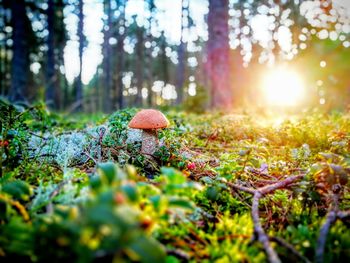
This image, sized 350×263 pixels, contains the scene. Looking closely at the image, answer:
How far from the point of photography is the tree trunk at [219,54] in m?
10.8

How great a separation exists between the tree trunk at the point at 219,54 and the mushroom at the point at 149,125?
28.1 feet

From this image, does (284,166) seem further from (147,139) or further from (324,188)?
(147,139)

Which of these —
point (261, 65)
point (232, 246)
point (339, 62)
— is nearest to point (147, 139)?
point (232, 246)

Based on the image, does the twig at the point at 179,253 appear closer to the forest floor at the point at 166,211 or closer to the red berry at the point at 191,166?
the forest floor at the point at 166,211

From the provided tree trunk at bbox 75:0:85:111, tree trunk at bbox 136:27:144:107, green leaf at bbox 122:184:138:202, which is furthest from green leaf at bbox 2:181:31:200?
tree trunk at bbox 136:27:144:107

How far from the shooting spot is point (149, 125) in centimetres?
270

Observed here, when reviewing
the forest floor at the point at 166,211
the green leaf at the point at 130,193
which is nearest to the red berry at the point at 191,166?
the forest floor at the point at 166,211

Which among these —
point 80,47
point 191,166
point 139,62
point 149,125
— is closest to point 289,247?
point 191,166

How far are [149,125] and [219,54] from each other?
8.92 meters

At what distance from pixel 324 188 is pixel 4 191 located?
1845mm

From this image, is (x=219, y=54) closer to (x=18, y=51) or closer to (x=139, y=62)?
(x=18, y=51)

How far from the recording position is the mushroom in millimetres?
2709

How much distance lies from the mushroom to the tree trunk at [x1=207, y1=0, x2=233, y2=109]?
8.58 metres

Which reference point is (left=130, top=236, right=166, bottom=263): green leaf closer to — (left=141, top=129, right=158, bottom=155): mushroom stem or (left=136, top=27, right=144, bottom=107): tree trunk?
(left=141, top=129, right=158, bottom=155): mushroom stem
